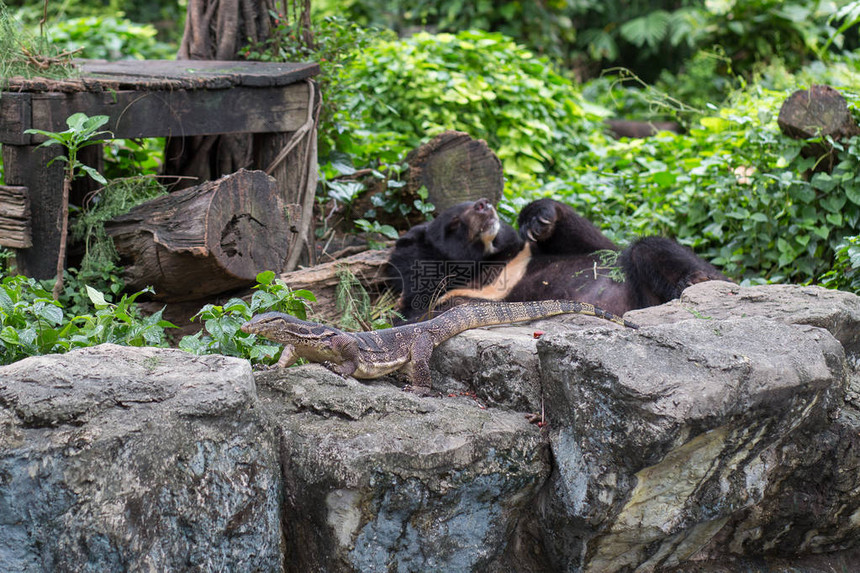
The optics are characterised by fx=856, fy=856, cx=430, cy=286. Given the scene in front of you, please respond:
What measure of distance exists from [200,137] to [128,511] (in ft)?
10.3

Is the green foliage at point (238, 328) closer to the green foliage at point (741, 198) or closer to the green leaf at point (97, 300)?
the green leaf at point (97, 300)

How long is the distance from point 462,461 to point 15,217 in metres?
2.59

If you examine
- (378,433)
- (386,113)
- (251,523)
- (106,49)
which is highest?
(378,433)

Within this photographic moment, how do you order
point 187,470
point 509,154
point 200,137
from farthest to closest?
point 509,154 → point 200,137 → point 187,470

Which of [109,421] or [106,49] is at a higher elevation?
[109,421]

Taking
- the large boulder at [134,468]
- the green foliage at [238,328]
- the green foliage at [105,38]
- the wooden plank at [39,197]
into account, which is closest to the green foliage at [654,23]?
the green foliage at [105,38]

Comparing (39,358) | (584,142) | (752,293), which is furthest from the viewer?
(584,142)

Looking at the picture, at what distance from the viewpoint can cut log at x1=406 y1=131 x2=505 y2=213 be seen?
5699 millimetres

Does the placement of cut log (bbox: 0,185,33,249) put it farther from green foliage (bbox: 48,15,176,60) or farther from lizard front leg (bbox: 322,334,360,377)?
green foliage (bbox: 48,15,176,60)

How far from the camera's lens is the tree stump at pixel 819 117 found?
518 centimetres

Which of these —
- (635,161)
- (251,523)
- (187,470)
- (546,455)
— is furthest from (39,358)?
(635,161)

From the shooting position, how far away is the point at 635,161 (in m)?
7.61

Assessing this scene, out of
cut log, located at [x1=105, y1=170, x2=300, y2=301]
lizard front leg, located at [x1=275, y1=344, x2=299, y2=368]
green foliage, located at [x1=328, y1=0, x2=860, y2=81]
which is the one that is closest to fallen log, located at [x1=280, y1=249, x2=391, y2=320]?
cut log, located at [x1=105, y1=170, x2=300, y2=301]

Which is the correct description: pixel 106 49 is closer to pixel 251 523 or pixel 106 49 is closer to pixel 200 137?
pixel 200 137
